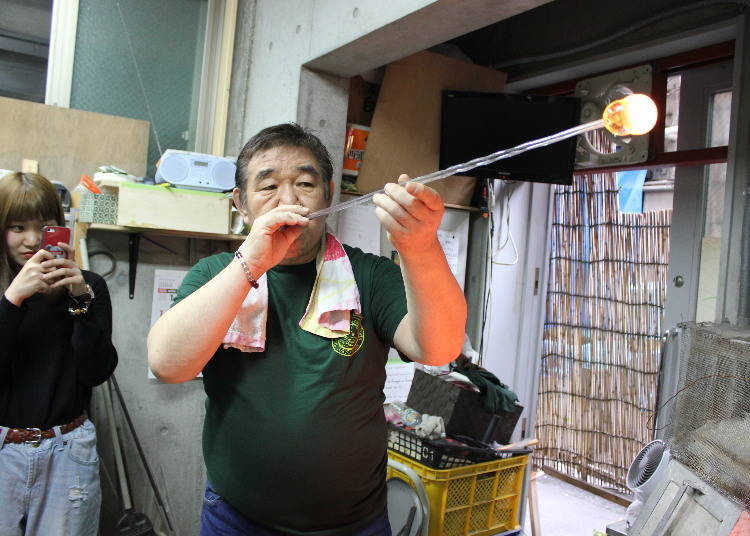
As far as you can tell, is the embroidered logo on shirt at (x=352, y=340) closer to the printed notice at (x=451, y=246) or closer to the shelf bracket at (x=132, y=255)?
the shelf bracket at (x=132, y=255)

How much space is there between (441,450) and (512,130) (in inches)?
59.4

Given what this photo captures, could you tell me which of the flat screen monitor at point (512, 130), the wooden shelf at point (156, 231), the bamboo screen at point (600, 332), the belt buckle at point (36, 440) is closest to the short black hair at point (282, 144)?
the belt buckle at point (36, 440)

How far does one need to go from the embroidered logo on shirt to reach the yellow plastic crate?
4.02 ft

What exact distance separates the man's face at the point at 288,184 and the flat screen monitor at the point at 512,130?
1.74 metres

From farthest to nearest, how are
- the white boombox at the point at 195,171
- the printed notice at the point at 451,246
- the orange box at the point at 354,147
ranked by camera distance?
the printed notice at the point at 451,246, the orange box at the point at 354,147, the white boombox at the point at 195,171

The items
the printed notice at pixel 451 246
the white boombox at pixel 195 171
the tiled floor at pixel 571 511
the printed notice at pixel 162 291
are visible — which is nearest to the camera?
the white boombox at pixel 195 171

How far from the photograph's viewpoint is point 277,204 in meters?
1.20

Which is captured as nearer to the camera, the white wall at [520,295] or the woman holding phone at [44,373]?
the woman holding phone at [44,373]

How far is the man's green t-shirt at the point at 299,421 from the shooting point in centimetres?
115

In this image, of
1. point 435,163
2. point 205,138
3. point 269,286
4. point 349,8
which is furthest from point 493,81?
point 269,286

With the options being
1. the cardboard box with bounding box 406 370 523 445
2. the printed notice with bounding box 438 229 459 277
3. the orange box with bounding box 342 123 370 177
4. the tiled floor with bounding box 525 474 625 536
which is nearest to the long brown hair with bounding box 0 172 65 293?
the orange box with bounding box 342 123 370 177

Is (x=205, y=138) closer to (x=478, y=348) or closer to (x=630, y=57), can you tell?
(x=478, y=348)

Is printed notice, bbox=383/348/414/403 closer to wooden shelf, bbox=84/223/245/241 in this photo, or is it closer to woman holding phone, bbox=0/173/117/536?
wooden shelf, bbox=84/223/245/241

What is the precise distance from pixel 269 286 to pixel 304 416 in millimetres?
289
